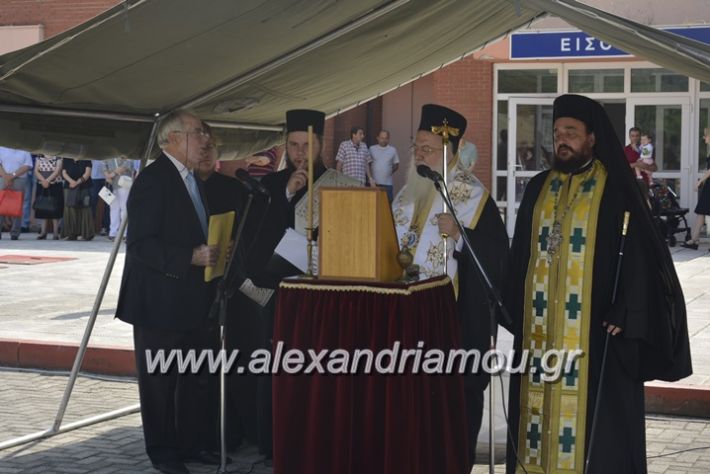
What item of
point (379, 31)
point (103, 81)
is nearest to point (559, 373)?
point (379, 31)

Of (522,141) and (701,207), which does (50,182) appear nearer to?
(522,141)

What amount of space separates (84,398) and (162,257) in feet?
9.35

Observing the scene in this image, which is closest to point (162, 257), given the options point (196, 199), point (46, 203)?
point (196, 199)

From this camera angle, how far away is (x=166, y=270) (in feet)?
22.5

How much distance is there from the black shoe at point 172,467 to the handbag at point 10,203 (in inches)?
629

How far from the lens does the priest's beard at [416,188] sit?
679 centimetres

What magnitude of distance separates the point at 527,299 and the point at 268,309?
1.75 metres

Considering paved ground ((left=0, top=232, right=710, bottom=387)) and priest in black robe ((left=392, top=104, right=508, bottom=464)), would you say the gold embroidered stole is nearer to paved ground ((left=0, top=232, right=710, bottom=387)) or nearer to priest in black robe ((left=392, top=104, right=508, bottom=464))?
priest in black robe ((left=392, top=104, right=508, bottom=464))

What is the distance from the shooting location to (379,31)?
735 cm

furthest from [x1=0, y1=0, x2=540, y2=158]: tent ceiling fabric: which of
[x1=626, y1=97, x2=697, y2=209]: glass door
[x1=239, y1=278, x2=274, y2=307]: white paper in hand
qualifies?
[x1=626, y1=97, x2=697, y2=209]: glass door

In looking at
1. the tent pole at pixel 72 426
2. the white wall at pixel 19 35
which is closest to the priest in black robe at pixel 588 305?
the tent pole at pixel 72 426

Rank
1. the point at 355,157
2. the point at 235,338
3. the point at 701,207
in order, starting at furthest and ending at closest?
the point at 355,157, the point at 701,207, the point at 235,338

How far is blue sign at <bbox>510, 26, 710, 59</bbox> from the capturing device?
74.8ft

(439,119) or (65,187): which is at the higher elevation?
(439,119)
